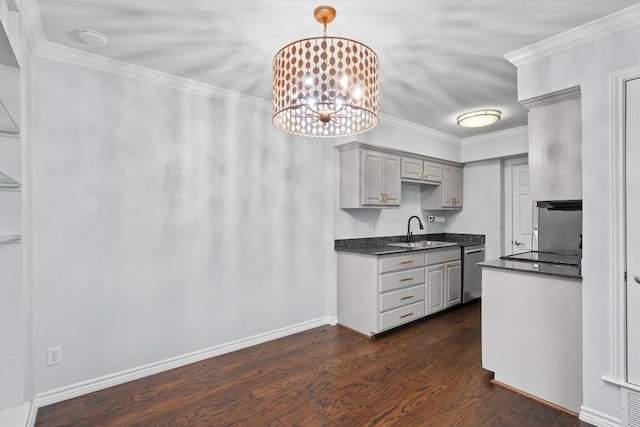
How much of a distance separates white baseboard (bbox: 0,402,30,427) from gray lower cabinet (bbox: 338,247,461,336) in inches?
107

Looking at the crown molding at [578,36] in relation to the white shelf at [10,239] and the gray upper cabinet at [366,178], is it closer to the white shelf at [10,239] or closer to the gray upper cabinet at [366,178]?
the gray upper cabinet at [366,178]

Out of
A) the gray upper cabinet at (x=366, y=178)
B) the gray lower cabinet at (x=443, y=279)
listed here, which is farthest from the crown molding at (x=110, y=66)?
the gray lower cabinet at (x=443, y=279)

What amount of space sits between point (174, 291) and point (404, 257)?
2.38m

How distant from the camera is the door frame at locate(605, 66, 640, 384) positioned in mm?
1911

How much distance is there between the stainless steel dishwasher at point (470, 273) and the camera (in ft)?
15.0

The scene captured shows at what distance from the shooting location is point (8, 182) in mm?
1735

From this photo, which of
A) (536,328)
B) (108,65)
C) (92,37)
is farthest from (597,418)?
(108,65)

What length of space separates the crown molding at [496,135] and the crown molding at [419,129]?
146 mm

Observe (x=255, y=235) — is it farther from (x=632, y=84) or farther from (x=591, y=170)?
(x=632, y=84)

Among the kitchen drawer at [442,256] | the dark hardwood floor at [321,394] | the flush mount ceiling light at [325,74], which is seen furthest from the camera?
the kitchen drawer at [442,256]

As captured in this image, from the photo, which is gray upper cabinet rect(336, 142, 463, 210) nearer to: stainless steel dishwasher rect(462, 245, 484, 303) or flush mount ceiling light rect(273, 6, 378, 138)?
stainless steel dishwasher rect(462, 245, 484, 303)

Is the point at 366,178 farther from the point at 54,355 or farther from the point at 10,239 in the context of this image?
the point at 54,355

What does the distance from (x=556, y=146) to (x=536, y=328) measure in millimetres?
1293

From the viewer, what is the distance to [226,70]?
2664mm
